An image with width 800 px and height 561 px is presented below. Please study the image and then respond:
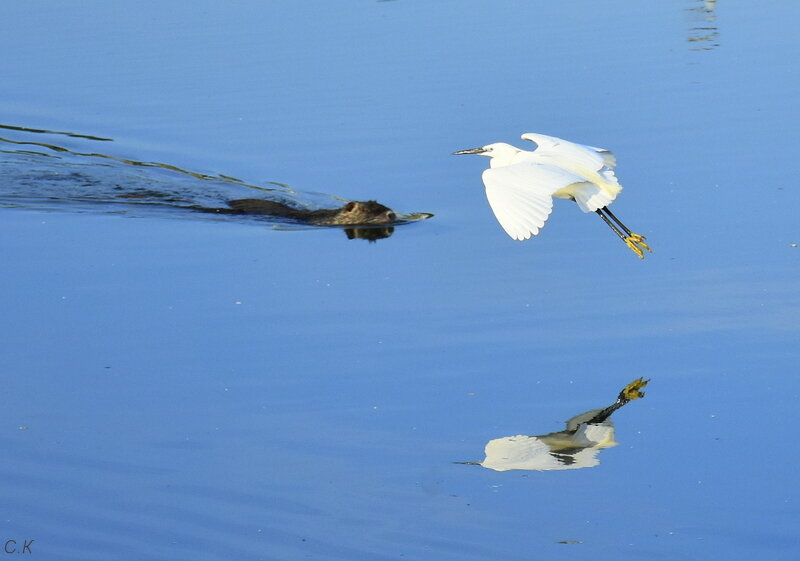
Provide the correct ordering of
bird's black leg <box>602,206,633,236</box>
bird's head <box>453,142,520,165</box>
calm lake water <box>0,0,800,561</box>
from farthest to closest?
bird's black leg <box>602,206,633,236</box> → bird's head <box>453,142,520,165</box> → calm lake water <box>0,0,800,561</box>

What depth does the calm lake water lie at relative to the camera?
21.4 ft

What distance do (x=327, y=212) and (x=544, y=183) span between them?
399 centimetres

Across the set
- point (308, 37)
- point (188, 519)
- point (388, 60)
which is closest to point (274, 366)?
point (188, 519)

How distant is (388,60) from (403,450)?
407 inches

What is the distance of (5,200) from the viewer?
13.0 m

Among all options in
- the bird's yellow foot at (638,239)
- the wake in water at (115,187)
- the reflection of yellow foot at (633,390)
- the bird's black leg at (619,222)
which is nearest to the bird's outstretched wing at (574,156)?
the bird's black leg at (619,222)

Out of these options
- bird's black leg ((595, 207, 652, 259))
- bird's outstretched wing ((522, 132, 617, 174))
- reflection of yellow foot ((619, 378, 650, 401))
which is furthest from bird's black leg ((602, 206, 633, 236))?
reflection of yellow foot ((619, 378, 650, 401))

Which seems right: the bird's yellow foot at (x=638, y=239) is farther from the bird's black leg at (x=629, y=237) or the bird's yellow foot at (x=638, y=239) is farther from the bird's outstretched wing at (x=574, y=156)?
the bird's outstretched wing at (x=574, y=156)

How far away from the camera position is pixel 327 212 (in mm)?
12094

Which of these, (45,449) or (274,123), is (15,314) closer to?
(45,449)

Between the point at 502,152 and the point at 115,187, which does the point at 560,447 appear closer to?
the point at 502,152

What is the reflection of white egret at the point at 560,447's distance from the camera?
278 inches

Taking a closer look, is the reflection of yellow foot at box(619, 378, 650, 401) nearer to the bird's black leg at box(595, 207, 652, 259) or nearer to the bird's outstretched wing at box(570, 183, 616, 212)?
the bird's outstretched wing at box(570, 183, 616, 212)

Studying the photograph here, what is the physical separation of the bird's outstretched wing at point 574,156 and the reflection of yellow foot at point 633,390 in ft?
5.49
